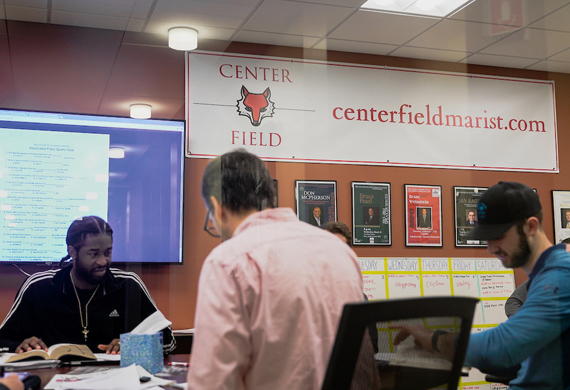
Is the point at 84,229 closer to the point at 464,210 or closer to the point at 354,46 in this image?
the point at 354,46

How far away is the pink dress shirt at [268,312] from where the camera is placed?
1.03 m

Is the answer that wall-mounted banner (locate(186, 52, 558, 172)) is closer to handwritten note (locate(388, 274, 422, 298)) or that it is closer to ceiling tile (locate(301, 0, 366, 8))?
ceiling tile (locate(301, 0, 366, 8))

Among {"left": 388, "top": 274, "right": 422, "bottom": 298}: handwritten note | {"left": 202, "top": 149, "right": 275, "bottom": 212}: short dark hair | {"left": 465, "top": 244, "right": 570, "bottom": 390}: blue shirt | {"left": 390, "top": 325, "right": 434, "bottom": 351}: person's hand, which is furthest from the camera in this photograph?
{"left": 388, "top": 274, "right": 422, "bottom": 298}: handwritten note

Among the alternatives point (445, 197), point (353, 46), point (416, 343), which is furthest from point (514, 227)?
point (353, 46)

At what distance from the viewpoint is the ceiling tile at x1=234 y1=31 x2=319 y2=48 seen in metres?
1.92

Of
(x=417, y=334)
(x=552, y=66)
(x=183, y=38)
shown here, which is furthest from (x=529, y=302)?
(x=183, y=38)

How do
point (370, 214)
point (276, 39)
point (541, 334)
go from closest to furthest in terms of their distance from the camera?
1. point (541, 334)
2. point (276, 39)
3. point (370, 214)

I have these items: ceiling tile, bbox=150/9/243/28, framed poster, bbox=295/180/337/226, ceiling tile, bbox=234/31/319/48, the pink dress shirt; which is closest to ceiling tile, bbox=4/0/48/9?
ceiling tile, bbox=150/9/243/28

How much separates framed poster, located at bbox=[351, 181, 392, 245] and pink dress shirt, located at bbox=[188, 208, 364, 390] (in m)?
1.33

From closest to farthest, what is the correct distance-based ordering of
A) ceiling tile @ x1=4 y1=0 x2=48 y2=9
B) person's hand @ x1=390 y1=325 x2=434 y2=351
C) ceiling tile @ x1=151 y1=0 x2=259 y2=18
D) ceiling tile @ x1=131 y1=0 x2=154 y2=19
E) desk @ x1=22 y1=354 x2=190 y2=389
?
person's hand @ x1=390 y1=325 x2=434 y2=351 < desk @ x1=22 y1=354 x2=190 y2=389 < ceiling tile @ x1=151 y1=0 x2=259 y2=18 < ceiling tile @ x1=131 y1=0 x2=154 y2=19 < ceiling tile @ x1=4 y1=0 x2=48 y2=9

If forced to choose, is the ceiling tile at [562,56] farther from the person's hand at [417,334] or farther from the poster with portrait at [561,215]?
the person's hand at [417,334]

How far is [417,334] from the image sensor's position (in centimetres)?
104

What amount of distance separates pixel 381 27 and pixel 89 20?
121 cm

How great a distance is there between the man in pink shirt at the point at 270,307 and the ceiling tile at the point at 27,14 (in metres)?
1.64
